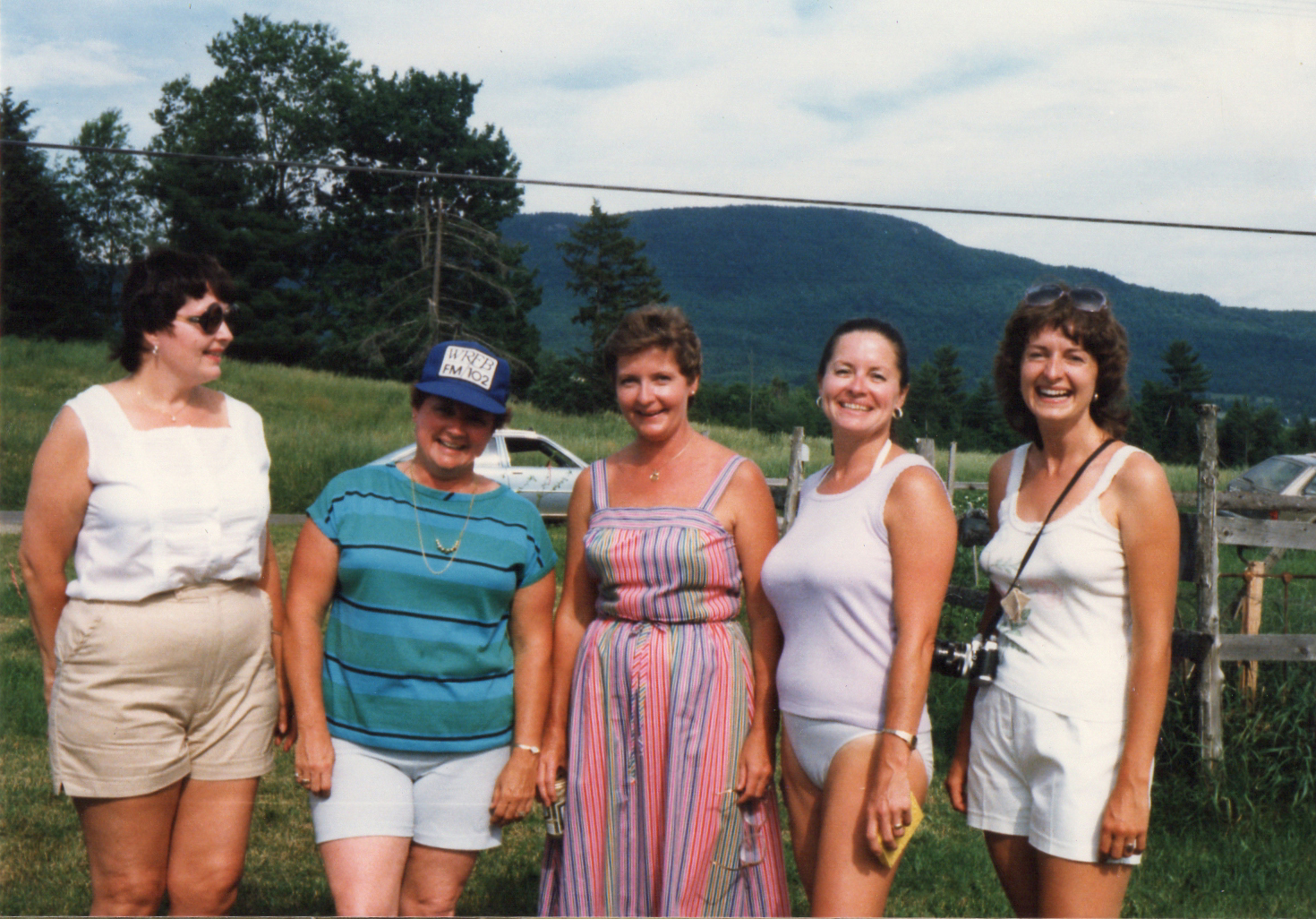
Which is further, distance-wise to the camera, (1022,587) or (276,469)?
(276,469)

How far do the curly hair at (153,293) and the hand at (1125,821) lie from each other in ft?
7.63

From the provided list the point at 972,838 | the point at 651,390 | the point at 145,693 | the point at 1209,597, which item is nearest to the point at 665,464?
the point at 651,390

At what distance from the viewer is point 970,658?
90.9 inches

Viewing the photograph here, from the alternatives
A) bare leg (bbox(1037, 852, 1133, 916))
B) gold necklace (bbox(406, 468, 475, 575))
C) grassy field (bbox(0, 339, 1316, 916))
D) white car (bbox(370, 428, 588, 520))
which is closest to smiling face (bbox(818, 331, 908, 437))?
gold necklace (bbox(406, 468, 475, 575))

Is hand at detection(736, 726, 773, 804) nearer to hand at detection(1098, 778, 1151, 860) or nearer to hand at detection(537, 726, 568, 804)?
hand at detection(537, 726, 568, 804)

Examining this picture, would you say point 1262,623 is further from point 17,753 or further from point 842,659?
point 17,753

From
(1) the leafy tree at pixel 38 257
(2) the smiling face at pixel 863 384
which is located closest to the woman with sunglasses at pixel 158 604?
(2) the smiling face at pixel 863 384

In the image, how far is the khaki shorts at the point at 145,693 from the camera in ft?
7.41

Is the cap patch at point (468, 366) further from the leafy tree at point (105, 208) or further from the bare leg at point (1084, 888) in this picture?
the leafy tree at point (105, 208)

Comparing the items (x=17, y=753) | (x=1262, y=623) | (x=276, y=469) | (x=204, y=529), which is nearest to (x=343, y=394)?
(x=276, y=469)

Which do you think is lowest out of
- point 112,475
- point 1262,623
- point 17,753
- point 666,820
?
point 17,753

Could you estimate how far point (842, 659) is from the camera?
2277 millimetres

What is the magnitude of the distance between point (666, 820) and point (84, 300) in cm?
1558

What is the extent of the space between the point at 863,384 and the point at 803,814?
40.3 inches
